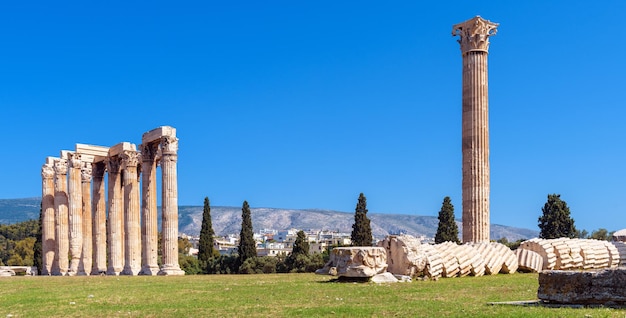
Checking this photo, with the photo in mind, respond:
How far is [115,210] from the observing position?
152ft

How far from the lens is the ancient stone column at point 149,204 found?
41.1m

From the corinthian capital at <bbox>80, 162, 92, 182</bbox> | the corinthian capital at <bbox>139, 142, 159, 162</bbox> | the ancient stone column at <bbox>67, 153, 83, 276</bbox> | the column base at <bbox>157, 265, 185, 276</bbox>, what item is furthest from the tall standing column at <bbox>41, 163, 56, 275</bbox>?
the column base at <bbox>157, 265, 185, 276</bbox>

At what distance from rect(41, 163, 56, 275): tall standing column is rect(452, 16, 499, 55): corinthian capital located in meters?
32.4

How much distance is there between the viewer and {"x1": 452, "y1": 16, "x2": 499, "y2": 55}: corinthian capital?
2969 centimetres

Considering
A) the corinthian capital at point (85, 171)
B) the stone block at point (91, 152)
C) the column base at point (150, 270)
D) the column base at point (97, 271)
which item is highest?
the stone block at point (91, 152)

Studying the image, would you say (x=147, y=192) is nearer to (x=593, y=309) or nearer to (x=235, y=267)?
(x=235, y=267)

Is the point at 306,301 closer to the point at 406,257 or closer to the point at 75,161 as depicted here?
the point at 406,257

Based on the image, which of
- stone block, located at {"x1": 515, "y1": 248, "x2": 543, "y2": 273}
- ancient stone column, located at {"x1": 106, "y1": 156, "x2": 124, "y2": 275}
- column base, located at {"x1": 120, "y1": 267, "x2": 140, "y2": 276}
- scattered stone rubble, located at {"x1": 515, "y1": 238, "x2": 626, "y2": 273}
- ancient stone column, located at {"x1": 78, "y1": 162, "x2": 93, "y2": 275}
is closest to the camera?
stone block, located at {"x1": 515, "y1": 248, "x2": 543, "y2": 273}

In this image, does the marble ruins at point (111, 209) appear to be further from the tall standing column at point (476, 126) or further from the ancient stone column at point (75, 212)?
the tall standing column at point (476, 126)

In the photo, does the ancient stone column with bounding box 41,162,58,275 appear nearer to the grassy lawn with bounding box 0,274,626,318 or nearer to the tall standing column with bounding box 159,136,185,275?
the tall standing column with bounding box 159,136,185,275

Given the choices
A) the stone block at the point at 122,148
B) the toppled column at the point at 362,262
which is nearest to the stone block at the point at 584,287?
the toppled column at the point at 362,262

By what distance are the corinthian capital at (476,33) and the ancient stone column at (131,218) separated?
70.5 feet

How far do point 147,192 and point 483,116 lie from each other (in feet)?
67.1

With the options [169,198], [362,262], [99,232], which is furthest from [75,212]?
[362,262]
